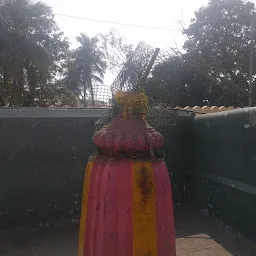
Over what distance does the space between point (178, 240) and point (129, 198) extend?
2511 mm

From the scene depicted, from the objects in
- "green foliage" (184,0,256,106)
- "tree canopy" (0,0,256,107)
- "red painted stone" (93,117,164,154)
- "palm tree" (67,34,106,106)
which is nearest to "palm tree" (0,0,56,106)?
"tree canopy" (0,0,256,107)

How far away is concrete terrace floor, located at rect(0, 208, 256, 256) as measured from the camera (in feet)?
12.1

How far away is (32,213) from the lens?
4500 mm

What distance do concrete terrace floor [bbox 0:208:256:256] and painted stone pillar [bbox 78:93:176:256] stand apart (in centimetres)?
205

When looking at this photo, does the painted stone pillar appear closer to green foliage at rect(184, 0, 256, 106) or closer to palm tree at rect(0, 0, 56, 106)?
green foliage at rect(184, 0, 256, 106)

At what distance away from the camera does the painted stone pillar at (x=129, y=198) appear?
5.78ft

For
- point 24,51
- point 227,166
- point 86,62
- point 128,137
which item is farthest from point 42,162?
point 86,62

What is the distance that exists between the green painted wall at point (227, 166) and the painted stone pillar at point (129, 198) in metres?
2.20

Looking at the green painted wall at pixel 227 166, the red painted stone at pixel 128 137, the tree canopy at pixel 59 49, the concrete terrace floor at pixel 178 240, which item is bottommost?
the concrete terrace floor at pixel 178 240

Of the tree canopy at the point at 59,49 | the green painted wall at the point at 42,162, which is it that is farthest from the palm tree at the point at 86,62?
the green painted wall at the point at 42,162

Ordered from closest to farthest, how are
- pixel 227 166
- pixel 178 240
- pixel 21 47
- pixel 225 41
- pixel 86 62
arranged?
1. pixel 178 240
2. pixel 227 166
3. pixel 225 41
4. pixel 21 47
5. pixel 86 62

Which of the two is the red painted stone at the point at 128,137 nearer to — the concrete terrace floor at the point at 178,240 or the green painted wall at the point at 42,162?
the concrete terrace floor at the point at 178,240

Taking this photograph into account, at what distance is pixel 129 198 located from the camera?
177cm

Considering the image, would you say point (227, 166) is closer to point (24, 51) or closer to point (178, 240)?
point (178, 240)
